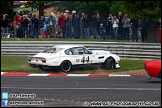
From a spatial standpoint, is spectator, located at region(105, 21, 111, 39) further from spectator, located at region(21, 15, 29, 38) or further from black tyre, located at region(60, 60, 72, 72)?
black tyre, located at region(60, 60, 72, 72)

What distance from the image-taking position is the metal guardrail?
24516mm

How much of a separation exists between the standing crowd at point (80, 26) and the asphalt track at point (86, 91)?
775 cm

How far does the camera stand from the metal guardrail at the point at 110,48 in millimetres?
24516

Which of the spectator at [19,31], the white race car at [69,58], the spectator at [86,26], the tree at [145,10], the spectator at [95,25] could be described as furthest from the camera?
the spectator at [19,31]

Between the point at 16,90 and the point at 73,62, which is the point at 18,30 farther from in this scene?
the point at 16,90

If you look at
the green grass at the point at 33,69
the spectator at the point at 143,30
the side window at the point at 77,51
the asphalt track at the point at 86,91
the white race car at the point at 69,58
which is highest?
the spectator at the point at 143,30

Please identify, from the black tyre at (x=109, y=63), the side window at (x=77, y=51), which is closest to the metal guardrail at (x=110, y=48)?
the black tyre at (x=109, y=63)

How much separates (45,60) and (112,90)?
23.3ft

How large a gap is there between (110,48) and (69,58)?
12.8 feet

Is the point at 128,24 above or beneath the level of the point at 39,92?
above

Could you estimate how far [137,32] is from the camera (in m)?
25.7

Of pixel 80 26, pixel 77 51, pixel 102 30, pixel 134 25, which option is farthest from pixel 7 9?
pixel 134 25

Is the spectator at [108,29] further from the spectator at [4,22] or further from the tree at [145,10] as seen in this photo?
the spectator at [4,22]

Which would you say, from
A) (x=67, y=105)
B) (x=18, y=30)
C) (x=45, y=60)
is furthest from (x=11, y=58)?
(x=67, y=105)
